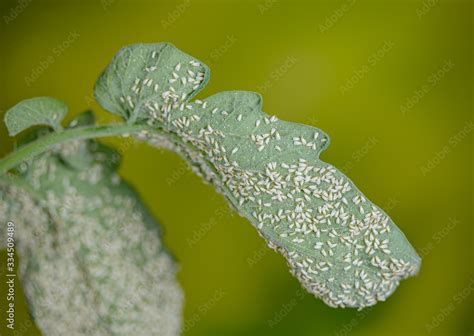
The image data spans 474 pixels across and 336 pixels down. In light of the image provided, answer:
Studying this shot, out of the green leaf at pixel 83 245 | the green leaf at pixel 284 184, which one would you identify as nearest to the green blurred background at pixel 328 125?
the green leaf at pixel 83 245

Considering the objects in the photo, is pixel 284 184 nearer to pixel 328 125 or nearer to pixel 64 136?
pixel 64 136

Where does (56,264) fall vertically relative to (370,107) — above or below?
below

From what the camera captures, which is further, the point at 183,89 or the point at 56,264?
the point at 56,264

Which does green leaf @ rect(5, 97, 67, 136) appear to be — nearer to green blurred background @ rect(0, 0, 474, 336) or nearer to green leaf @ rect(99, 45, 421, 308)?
green leaf @ rect(99, 45, 421, 308)

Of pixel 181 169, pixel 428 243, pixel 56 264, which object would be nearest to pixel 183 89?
pixel 56 264

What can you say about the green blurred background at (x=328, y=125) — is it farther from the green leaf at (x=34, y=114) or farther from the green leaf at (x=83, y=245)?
the green leaf at (x=34, y=114)

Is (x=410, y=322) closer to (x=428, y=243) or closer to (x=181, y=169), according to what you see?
(x=428, y=243)
